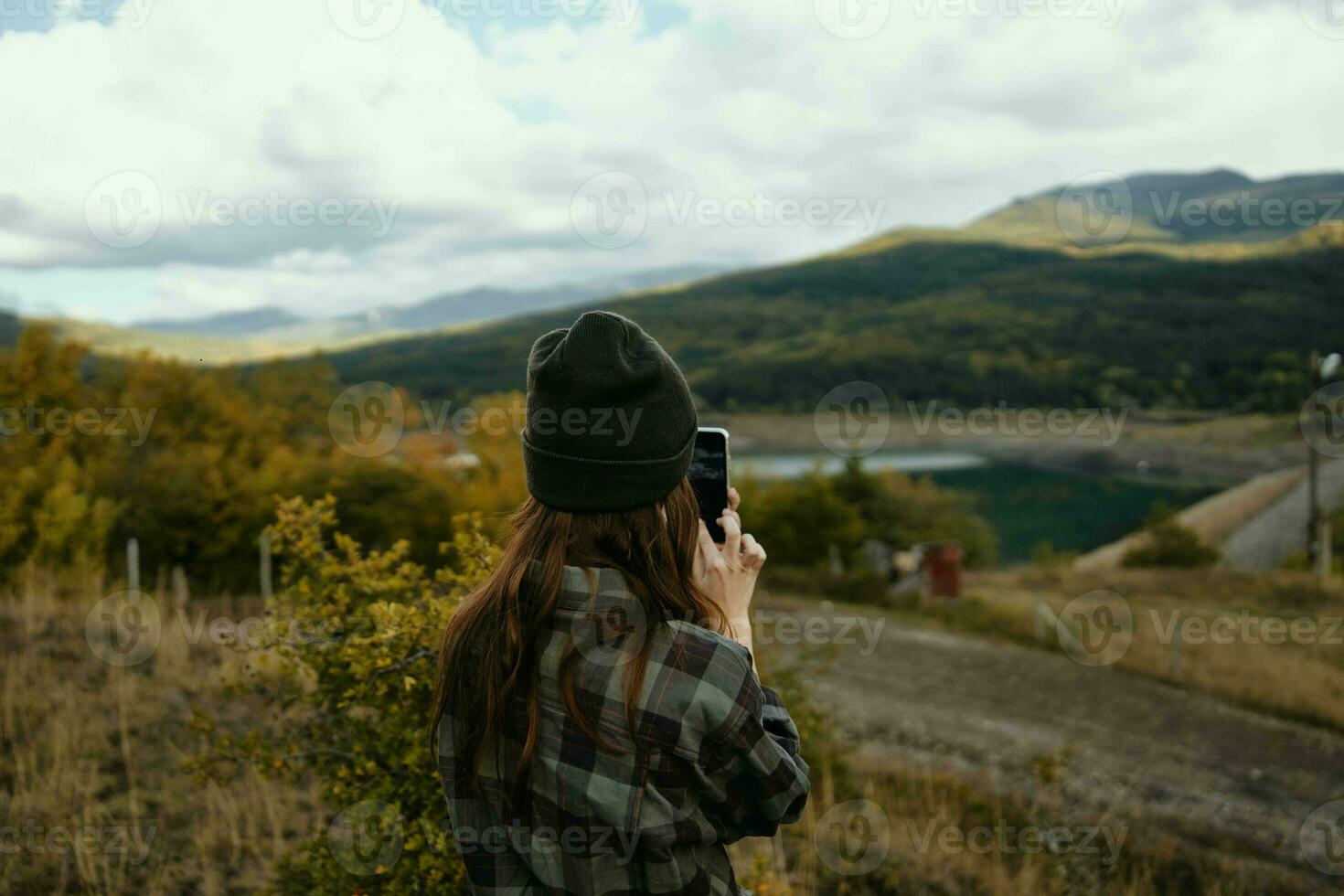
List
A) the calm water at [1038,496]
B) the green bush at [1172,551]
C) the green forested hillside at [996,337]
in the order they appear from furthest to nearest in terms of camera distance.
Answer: the green forested hillside at [996,337]
the calm water at [1038,496]
the green bush at [1172,551]

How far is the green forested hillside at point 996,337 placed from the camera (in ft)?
325

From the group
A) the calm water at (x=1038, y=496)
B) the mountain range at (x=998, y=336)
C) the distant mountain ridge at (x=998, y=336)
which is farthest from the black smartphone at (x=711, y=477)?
the distant mountain ridge at (x=998, y=336)

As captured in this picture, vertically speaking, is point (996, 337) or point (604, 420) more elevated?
point (996, 337)

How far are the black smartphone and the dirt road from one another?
16.0ft

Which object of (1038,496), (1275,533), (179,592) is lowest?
(1038,496)

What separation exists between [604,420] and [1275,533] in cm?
4777

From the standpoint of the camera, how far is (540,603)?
1.47 m

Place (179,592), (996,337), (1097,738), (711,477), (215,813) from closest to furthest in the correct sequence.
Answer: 1. (711,477)
2. (215,813)
3. (179,592)
4. (1097,738)
5. (996,337)

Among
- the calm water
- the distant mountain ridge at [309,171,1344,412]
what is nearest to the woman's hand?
the calm water

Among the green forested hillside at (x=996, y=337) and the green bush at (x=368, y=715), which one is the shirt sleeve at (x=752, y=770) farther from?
the green forested hillside at (x=996, y=337)

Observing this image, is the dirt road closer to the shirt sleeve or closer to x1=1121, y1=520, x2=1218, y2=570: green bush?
the shirt sleeve

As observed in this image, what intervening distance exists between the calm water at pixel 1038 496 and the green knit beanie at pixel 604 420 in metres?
41.0

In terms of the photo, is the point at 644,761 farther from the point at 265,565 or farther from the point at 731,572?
the point at 265,565

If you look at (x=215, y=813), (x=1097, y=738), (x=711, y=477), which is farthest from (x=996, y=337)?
(x=711, y=477)
